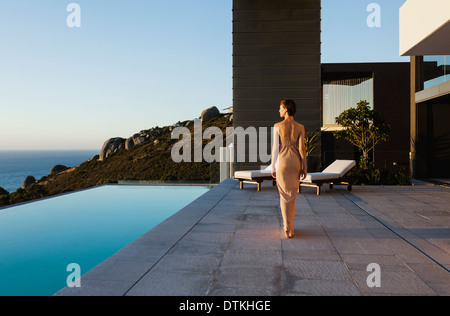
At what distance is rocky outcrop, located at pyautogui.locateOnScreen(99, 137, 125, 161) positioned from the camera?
39737mm

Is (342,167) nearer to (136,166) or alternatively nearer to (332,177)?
(332,177)

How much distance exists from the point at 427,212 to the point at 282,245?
3.06 metres

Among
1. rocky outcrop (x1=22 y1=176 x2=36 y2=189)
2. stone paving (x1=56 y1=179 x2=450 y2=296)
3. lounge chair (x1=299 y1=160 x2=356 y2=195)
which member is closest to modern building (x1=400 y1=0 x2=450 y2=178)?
lounge chair (x1=299 y1=160 x2=356 y2=195)

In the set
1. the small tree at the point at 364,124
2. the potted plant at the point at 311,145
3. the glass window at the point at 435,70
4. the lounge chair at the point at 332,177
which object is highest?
the glass window at the point at 435,70

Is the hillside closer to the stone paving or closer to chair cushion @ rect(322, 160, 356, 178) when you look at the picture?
chair cushion @ rect(322, 160, 356, 178)

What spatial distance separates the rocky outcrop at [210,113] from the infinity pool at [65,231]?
31424 mm

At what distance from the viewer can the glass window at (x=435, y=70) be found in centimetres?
1008

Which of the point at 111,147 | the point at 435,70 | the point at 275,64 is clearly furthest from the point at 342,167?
the point at 111,147

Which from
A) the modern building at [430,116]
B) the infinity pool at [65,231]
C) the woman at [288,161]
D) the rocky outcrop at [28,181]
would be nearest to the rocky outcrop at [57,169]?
the rocky outcrop at [28,181]

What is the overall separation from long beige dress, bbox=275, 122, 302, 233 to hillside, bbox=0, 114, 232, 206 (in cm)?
2538

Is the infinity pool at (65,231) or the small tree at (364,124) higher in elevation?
the small tree at (364,124)

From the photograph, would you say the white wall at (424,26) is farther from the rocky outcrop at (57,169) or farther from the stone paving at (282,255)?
the rocky outcrop at (57,169)

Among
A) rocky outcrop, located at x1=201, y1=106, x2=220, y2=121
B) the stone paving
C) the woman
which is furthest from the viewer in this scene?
rocky outcrop, located at x1=201, y1=106, x2=220, y2=121

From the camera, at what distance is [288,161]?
13.0ft
